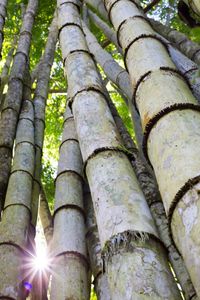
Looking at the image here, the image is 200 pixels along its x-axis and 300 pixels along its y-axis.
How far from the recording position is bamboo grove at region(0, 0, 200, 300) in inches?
51.1

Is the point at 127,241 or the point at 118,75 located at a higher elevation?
the point at 118,75

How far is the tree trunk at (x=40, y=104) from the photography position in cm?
325

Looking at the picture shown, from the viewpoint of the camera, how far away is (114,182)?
1.61 meters

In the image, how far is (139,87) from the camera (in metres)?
1.79

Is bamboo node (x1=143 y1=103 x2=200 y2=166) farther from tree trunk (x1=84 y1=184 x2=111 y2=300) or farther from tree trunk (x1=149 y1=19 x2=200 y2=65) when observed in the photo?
tree trunk (x1=149 y1=19 x2=200 y2=65)

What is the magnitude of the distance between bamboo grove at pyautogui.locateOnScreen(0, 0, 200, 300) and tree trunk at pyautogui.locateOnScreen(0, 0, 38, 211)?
0.04ft

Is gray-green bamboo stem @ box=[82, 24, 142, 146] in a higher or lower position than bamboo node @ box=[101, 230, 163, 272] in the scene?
higher

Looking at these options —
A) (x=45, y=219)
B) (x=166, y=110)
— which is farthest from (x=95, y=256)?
(x=45, y=219)

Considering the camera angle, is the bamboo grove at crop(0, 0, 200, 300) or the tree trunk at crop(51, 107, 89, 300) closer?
the bamboo grove at crop(0, 0, 200, 300)

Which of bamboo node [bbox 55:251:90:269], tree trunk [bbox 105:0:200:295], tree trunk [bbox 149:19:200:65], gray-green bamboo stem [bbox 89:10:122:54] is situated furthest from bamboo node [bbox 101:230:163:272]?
gray-green bamboo stem [bbox 89:10:122:54]

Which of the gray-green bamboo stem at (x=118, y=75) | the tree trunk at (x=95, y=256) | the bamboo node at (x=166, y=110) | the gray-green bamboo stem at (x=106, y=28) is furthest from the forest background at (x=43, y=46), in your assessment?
the bamboo node at (x=166, y=110)

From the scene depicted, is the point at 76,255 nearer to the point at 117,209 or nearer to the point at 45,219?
the point at 117,209

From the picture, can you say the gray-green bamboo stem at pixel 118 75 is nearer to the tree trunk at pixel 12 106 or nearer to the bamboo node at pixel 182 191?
the tree trunk at pixel 12 106

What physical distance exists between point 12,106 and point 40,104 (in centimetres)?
55
